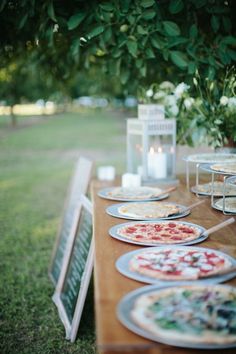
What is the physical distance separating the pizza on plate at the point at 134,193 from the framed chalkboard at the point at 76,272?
27 centimetres

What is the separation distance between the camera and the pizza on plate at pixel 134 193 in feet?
7.39

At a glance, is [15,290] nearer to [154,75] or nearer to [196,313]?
[154,75]

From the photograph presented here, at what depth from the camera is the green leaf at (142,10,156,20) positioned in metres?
2.32

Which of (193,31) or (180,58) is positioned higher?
(193,31)

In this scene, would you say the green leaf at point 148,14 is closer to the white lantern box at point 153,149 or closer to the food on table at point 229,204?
the white lantern box at point 153,149

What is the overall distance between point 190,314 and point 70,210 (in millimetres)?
2556

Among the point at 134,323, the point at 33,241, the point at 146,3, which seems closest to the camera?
the point at 134,323

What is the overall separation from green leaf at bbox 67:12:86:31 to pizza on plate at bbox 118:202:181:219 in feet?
3.09

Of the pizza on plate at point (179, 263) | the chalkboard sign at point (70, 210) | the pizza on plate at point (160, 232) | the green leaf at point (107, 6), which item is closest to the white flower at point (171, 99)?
the green leaf at point (107, 6)

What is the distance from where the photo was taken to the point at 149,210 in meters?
1.97

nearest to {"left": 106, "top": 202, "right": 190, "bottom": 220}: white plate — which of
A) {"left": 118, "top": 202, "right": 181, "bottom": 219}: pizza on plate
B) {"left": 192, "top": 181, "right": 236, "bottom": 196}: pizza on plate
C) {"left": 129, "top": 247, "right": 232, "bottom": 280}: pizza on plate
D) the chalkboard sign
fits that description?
{"left": 118, "top": 202, "right": 181, "bottom": 219}: pizza on plate

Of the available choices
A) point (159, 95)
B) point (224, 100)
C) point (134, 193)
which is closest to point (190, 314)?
point (134, 193)

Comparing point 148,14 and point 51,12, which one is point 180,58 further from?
point 51,12

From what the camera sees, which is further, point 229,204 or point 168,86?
point 168,86
